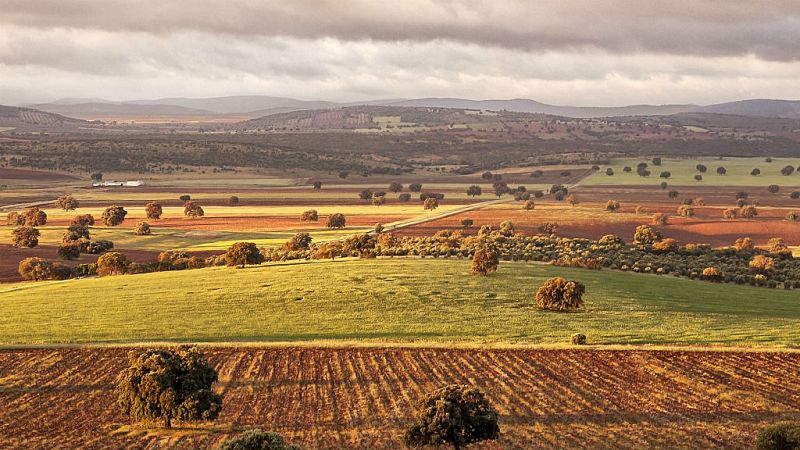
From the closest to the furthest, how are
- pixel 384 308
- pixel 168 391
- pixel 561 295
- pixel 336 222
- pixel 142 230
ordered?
pixel 168 391, pixel 561 295, pixel 384 308, pixel 142 230, pixel 336 222

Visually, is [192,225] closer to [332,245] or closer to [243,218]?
[243,218]

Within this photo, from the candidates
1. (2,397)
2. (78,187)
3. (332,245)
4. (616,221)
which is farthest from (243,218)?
(2,397)

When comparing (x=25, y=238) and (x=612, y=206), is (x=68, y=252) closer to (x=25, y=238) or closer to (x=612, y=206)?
(x=25, y=238)

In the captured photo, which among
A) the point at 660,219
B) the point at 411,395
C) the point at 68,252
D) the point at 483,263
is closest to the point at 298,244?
the point at 68,252

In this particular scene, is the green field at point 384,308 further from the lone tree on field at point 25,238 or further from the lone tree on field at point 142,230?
the lone tree on field at point 142,230

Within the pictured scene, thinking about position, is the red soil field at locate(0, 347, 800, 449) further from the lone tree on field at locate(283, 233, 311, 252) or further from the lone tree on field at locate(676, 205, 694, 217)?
the lone tree on field at locate(676, 205, 694, 217)
